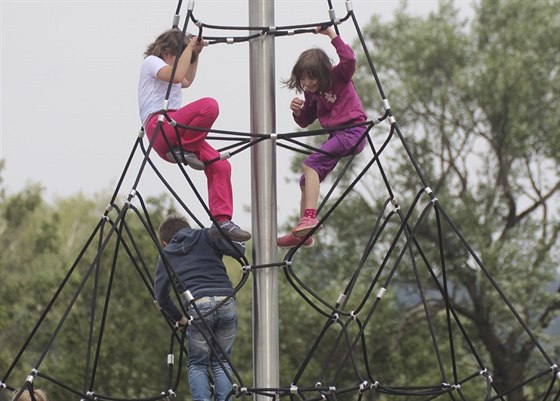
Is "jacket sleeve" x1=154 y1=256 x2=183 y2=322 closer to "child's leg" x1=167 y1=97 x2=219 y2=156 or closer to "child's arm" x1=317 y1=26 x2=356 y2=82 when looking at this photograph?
"child's leg" x1=167 y1=97 x2=219 y2=156

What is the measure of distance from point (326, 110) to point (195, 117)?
68 cm

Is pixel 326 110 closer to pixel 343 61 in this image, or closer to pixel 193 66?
pixel 343 61

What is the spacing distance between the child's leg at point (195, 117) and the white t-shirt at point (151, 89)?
0.20m

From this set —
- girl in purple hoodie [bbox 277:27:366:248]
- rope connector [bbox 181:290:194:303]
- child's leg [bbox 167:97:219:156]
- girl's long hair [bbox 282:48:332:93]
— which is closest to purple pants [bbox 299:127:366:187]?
girl in purple hoodie [bbox 277:27:366:248]

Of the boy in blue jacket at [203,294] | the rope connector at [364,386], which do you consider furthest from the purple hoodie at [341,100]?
the rope connector at [364,386]

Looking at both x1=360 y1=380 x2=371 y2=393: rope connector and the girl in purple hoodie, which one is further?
the girl in purple hoodie

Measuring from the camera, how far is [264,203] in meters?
4.93

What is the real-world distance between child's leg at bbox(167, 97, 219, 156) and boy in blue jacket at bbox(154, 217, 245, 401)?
1.39ft

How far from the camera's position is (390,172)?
20562 millimetres

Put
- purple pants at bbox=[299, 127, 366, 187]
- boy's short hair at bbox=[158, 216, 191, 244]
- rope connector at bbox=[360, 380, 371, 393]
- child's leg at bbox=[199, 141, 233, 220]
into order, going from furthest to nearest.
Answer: boy's short hair at bbox=[158, 216, 191, 244] → purple pants at bbox=[299, 127, 366, 187] → child's leg at bbox=[199, 141, 233, 220] → rope connector at bbox=[360, 380, 371, 393]

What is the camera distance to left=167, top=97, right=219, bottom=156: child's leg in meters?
5.08

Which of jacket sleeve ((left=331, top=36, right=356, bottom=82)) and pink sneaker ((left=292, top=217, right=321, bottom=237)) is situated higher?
jacket sleeve ((left=331, top=36, right=356, bottom=82))

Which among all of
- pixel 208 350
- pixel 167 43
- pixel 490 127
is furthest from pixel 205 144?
pixel 490 127

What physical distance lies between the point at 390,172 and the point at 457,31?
249 cm
